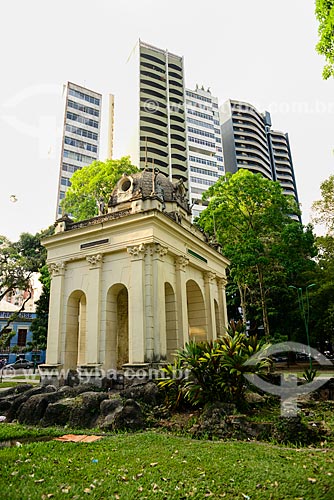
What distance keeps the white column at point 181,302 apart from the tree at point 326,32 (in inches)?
391

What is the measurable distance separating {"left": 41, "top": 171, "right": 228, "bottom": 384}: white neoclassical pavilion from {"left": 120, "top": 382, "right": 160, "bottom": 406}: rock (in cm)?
189

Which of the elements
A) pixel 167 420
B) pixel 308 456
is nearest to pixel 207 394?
Result: pixel 167 420

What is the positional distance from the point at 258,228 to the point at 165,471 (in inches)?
990

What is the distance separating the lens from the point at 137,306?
14.2m

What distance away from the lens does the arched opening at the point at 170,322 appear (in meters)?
15.8

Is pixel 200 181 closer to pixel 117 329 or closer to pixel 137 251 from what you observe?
pixel 117 329

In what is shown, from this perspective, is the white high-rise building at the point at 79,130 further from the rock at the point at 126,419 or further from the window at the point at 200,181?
the rock at the point at 126,419

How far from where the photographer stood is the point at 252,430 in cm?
773

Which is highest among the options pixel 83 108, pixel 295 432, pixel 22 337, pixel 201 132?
pixel 83 108

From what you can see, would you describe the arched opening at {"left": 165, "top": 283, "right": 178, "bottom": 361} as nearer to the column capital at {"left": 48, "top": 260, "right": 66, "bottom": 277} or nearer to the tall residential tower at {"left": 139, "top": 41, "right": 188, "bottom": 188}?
the column capital at {"left": 48, "top": 260, "right": 66, "bottom": 277}

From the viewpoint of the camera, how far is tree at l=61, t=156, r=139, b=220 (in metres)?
27.2

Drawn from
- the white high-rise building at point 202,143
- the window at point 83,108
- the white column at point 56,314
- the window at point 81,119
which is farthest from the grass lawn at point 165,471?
the window at point 83,108

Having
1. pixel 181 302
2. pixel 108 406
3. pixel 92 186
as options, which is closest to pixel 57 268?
pixel 181 302

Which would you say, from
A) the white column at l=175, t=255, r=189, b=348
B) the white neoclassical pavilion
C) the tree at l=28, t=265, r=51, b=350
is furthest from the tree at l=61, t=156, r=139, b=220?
the white column at l=175, t=255, r=189, b=348
